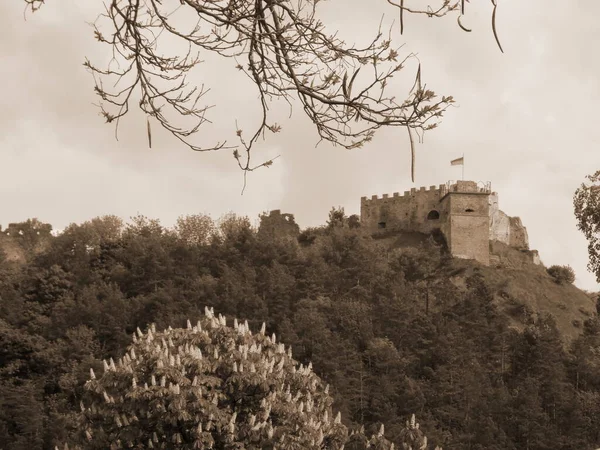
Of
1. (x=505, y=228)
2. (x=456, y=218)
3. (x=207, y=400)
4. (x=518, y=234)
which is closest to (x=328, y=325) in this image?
(x=456, y=218)

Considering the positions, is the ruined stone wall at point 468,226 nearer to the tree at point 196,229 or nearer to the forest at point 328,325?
the forest at point 328,325

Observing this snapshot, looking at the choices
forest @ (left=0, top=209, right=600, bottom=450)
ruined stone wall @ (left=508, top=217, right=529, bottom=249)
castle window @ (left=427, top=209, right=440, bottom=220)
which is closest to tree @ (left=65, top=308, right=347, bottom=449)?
forest @ (left=0, top=209, right=600, bottom=450)

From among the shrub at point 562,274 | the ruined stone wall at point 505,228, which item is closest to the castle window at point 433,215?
the ruined stone wall at point 505,228

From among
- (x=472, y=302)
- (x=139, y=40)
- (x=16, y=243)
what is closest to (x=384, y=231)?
(x=472, y=302)

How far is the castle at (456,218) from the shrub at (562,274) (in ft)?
6.38

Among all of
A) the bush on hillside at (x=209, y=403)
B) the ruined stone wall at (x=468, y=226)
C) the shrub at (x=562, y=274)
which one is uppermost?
the ruined stone wall at (x=468, y=226)

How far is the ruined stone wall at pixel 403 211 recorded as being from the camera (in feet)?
253

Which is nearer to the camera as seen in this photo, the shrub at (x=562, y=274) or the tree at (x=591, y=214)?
the tree at (x=591, y=214)

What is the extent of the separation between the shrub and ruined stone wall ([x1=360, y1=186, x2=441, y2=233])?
10749mm

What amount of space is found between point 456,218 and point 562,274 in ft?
35.5

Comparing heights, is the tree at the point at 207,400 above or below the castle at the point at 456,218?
below

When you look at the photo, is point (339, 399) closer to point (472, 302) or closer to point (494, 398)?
point (494, 398)

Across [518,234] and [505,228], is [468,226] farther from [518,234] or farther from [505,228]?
[518,234]

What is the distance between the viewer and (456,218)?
242ft
